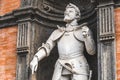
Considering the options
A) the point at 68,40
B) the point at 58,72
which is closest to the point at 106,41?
the point at 68,40

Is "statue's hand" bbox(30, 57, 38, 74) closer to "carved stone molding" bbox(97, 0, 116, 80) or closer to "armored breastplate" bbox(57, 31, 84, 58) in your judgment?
"armored breastplate" bbox(57, 31, 84, 58)

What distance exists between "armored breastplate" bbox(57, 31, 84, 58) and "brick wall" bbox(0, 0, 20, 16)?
62.0 inches

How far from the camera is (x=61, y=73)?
338 inches

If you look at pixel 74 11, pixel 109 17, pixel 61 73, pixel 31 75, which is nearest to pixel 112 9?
pixel 109 17

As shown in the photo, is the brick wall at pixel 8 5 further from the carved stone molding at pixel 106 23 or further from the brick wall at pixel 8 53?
the carved stone molding at pixel 106 23

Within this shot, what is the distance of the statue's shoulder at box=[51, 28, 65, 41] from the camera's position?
895cm

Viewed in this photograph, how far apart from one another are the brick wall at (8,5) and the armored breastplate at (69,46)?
62.0 inches

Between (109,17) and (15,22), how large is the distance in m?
2.39

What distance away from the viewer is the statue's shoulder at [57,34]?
8948 mm

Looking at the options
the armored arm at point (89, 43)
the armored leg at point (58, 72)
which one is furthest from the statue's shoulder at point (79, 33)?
the armored leg at point (58, 72)

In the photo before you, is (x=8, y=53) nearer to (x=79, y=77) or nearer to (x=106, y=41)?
(x=79, y=77)

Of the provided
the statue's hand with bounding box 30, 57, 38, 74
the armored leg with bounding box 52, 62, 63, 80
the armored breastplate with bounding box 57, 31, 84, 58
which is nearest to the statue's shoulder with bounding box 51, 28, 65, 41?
the armored breastplate with bounding box 57, 31, 84, 58

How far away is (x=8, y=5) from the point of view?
32.5ft

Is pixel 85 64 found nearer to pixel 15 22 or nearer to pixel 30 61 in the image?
pixel 30 61
